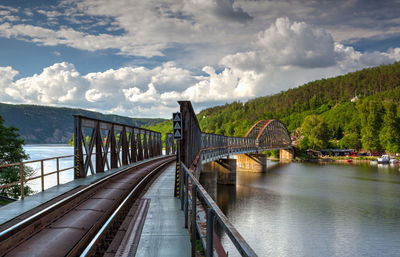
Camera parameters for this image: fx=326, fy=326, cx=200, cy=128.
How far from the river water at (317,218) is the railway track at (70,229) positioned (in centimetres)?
1232

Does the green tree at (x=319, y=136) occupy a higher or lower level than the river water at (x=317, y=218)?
higher

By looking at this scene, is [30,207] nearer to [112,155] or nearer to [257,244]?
[112,155]

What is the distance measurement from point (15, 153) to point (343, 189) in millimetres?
39290

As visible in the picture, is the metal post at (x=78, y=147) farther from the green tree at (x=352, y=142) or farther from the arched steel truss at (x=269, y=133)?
the green tree at (x=352, y=142)

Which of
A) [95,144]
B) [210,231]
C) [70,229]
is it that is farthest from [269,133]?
[210,231]

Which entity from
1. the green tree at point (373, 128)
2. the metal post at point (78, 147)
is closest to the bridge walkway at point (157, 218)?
the metal post at point (78, 147)

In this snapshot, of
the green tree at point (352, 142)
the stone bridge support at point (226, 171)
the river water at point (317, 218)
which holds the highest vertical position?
the green tree at point (352, 142)

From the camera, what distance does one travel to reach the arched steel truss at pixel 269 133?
115 meters

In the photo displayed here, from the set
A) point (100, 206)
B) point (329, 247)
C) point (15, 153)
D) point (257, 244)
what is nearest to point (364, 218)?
point (329, 247)

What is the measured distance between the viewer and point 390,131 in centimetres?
9781

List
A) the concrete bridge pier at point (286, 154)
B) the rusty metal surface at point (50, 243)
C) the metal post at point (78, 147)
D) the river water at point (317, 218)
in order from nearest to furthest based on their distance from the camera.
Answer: the rusty metal surface at point (50, 243)
the metal post at point (78, 147)
the river water at point (317, 218)
the concrete bridge pier at point (286, 154)

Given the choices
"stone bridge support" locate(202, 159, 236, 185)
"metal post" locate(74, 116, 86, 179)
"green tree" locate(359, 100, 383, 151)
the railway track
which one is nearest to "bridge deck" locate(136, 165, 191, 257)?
the railway track

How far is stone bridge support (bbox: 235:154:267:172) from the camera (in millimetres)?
76812

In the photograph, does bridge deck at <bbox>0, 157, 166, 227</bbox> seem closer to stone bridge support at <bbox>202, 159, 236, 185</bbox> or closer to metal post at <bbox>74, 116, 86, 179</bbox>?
metal post at <bbox>74, 116, 86, 179</bbox>
